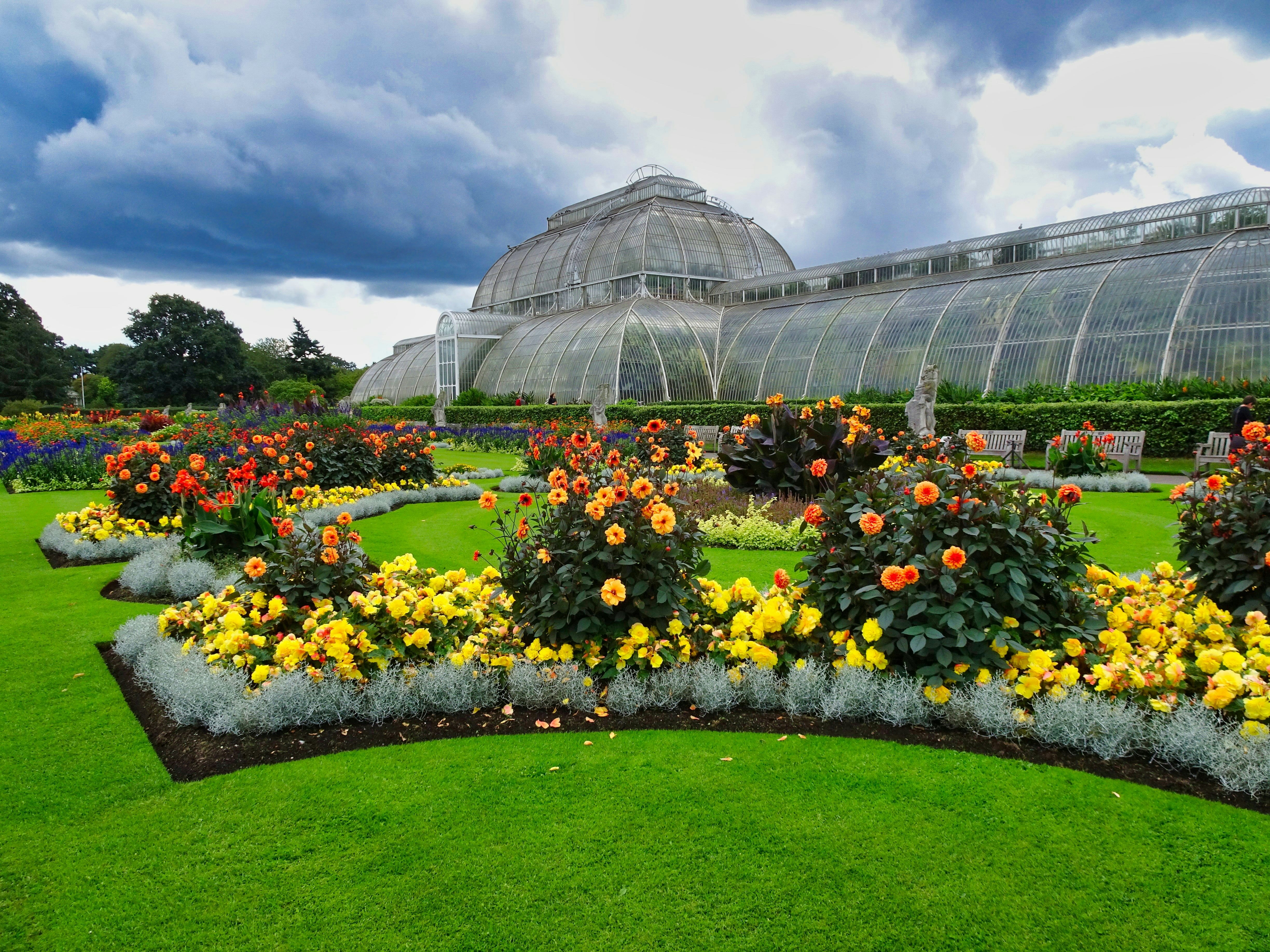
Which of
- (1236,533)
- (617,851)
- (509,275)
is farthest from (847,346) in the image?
(617,851)

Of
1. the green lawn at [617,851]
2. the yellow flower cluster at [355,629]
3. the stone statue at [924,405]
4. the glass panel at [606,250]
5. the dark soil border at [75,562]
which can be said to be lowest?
the green lawn at [617,851]

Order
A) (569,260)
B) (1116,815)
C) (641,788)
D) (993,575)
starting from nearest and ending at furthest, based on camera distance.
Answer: (1116,815)
(641,788)
(993,575)
(569,260)

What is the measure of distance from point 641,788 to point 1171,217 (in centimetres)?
2792

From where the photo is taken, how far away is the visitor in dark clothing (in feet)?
→ 43.5

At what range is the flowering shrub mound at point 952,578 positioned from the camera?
396 centimetres

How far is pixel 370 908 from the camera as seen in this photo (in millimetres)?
2717

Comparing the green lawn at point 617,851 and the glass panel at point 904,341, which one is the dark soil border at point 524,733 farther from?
the glass panel at point 904,341

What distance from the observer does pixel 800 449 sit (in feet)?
36.8

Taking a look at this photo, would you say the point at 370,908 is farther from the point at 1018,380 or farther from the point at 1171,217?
the point at 1171,217

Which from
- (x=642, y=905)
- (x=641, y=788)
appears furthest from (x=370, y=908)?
(x=641, y=788)

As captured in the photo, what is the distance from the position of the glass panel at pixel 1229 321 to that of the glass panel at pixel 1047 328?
272 cm

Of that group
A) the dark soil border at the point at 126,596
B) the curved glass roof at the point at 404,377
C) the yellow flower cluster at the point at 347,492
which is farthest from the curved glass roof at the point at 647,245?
the dark soil border at the point at 126,596

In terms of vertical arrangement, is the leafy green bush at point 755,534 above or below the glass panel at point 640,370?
below

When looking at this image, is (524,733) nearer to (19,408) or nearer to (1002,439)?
(1002,439)
